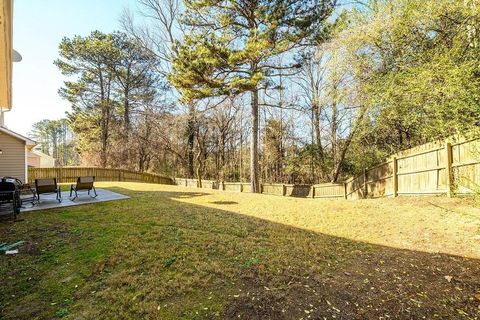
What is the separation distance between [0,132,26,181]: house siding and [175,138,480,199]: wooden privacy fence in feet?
49.3

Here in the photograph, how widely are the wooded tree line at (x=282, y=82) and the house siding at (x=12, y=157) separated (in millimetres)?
7626

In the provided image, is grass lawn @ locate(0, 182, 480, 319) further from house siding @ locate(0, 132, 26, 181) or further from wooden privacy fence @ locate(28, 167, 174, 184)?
wooden privacy fence @ locate(28, 167, 174, 184)

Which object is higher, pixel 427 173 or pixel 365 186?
pixel 427 173

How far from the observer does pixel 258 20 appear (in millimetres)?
10172

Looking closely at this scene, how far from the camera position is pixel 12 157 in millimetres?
10539

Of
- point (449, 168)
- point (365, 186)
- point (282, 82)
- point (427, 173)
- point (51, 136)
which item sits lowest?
point (365, 186)

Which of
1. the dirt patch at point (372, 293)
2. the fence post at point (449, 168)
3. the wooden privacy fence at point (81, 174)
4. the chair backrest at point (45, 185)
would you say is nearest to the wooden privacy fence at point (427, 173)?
the fence post at point (449, 168)

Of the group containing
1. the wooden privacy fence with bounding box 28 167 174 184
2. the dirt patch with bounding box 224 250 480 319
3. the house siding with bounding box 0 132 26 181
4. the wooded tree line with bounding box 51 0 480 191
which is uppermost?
the wooded tree line with bounding box 51 0 480 191

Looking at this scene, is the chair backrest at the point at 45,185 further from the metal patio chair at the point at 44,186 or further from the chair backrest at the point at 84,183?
the chair backrest at the point at 84,183

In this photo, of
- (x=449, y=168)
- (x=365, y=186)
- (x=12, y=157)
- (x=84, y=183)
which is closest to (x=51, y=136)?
(x=12, y=157)

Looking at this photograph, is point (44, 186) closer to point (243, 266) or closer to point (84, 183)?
point (84, 183)

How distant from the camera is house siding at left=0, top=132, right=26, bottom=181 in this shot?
1024 centimetres

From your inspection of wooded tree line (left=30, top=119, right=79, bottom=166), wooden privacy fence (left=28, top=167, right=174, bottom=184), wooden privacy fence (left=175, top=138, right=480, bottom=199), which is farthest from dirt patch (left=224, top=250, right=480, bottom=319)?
wooded tree line (left=30, top=119, right=79, bottom=166)

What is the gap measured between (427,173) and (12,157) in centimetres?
1609
